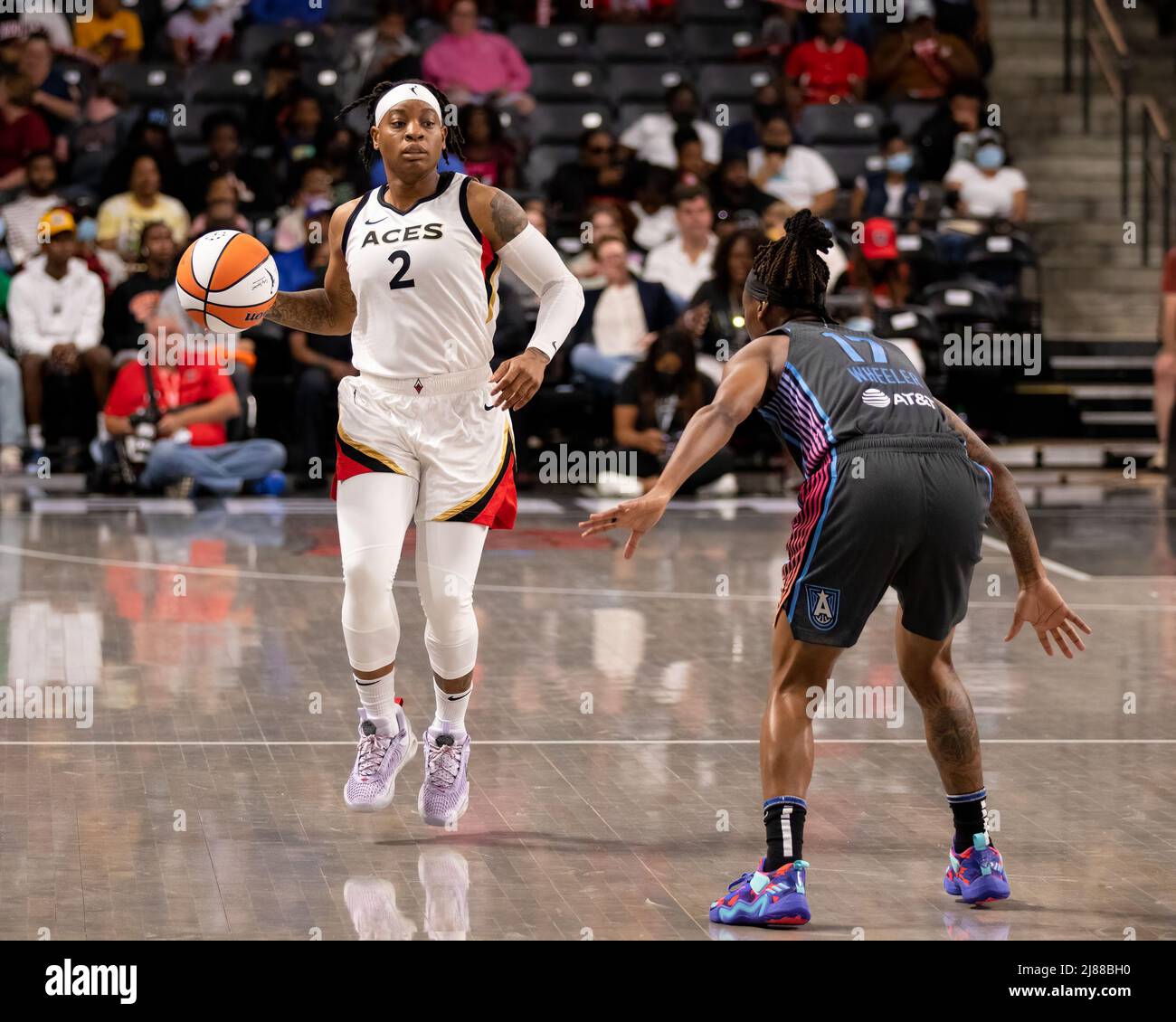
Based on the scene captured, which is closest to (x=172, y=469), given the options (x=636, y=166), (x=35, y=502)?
(x=35, y=502)

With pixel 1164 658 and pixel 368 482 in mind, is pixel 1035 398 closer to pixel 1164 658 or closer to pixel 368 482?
pixel 1164 658

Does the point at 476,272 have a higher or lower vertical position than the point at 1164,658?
higher

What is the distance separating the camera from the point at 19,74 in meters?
18.2

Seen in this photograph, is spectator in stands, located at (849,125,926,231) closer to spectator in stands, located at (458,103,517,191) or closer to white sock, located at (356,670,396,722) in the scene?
spectator in stands, located at (458,103,517,191)

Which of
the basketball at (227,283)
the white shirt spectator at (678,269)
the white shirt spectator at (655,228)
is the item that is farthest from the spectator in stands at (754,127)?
the basketball at (227,283)

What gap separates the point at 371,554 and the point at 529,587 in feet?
16.1

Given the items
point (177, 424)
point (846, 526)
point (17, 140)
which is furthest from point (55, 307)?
point (846, 526)

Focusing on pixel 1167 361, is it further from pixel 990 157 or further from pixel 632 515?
pixel 632 515

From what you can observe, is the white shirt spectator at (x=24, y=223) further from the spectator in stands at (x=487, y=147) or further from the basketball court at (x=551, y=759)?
the basketball court at (x=551, y=759)

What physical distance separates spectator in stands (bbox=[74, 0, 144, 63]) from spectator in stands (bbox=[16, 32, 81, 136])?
851 mm

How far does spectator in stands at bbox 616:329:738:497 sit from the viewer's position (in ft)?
49.1

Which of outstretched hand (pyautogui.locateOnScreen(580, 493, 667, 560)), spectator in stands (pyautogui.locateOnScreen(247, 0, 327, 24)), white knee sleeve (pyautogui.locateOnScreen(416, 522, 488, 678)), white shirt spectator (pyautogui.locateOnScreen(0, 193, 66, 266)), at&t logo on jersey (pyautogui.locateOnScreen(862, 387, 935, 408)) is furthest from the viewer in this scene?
spectator in stands (pyautogui.locateOnScreen(247, 0, 327, 24))

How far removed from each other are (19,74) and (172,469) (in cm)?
524

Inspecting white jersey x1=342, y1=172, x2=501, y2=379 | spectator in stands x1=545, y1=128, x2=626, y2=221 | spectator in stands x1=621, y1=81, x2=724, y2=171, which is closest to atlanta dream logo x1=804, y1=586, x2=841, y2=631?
white jersey x1=342, y1=172, x2=501, y2=379
